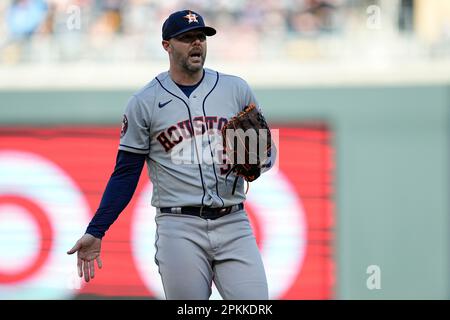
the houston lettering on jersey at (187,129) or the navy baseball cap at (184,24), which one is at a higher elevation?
the navy baseball cap at (184,24)

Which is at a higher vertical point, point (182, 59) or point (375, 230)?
point (182, 59)

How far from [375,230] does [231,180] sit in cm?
539

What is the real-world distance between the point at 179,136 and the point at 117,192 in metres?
0.38

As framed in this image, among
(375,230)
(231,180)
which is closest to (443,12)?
(375,230)

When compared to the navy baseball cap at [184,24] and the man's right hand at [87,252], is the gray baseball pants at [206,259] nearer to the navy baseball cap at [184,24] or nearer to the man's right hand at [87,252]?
the man's right hand at [87,252]

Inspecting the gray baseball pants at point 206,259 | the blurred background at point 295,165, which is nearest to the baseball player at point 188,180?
the gray baseball pants at point 206,259

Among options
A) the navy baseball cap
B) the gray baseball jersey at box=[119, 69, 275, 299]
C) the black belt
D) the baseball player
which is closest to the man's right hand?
the baseball player

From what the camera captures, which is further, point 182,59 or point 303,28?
point 303,28

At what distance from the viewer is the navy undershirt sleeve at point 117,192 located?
14.5ft

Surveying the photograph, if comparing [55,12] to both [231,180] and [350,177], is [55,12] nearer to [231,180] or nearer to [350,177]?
[350,177]

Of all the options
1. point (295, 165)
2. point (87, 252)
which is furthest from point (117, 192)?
point (295, 165)

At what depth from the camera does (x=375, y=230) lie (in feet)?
31.4

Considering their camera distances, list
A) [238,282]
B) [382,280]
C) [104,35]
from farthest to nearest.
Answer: [104,35] < [382,280] < [238,282]

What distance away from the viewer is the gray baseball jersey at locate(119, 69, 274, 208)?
4.35 m
